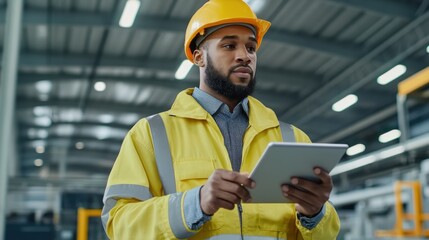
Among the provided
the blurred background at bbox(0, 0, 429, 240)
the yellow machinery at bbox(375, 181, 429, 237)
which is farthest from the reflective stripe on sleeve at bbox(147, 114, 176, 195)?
the yellow machinery at bbox(375, 181, 429, 237)

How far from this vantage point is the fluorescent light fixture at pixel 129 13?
386 inches

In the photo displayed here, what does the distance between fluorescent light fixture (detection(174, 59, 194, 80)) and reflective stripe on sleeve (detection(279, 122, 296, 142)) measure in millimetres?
10409

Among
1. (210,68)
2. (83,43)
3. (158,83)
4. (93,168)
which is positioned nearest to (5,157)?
(210,68)

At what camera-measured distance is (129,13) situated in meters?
10.1

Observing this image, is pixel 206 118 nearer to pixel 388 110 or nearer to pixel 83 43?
pixel 83 43

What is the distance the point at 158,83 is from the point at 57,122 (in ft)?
11.5

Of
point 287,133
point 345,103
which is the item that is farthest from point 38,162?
point 287,133

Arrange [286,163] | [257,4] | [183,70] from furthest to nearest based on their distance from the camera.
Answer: [183,70] → [257,4] → [286,163]

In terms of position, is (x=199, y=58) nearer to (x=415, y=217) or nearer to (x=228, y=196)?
(x=228, y=196)

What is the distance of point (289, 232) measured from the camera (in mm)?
1753

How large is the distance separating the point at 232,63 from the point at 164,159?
0.38 m

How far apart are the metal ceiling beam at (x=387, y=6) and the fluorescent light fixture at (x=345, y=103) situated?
151 inches

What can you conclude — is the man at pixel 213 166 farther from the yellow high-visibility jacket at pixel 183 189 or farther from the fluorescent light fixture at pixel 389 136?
the fluorescent light fixture at pixel 389 136

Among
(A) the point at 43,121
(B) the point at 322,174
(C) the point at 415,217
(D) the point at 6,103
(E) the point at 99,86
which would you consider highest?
(E) the point at 99,86
